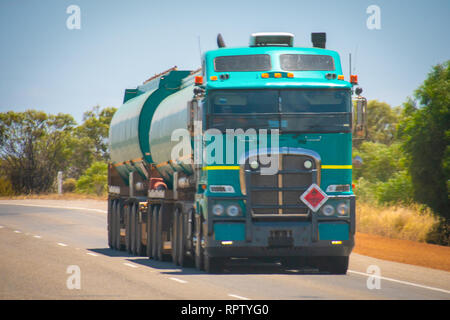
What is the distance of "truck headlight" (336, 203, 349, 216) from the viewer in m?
16.0

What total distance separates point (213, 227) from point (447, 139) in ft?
56.2

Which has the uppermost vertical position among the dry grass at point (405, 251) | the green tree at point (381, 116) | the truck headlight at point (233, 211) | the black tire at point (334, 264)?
the green tree at point (381, 116)

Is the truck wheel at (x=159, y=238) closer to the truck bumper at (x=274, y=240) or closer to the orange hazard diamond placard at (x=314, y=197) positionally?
the truck bumper at (x=274, y=240)

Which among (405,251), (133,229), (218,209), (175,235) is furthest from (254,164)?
(405,251)

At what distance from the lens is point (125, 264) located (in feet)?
67.0

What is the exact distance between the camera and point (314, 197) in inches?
625

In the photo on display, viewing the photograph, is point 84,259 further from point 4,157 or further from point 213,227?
point 4,157

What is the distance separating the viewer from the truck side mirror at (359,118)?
15.9m

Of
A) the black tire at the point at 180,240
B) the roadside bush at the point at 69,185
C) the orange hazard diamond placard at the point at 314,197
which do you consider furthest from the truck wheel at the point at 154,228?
the roadside bush at the point at 69,185

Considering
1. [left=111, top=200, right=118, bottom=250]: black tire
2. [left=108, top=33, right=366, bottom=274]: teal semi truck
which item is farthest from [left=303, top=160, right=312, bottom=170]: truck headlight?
A: [left=111, top=200, right=118, bottom=250]: black tire

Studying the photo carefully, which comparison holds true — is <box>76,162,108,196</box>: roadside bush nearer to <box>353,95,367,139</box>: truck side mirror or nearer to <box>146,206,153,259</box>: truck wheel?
<box>146,206,153,259</box>: truck wheel

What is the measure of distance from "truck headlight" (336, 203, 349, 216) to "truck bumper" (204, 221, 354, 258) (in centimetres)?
20

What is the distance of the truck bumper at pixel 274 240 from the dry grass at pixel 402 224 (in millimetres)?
15473

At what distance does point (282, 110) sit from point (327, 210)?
1.94m
